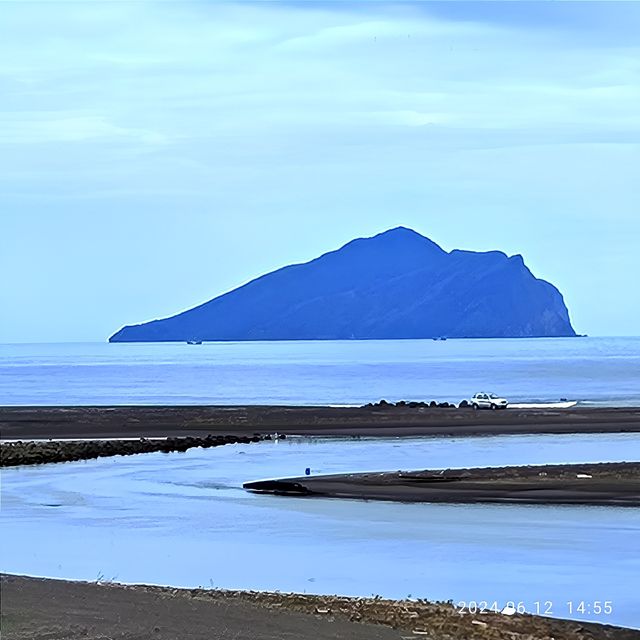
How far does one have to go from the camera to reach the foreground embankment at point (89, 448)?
167 feet

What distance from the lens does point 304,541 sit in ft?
93.1

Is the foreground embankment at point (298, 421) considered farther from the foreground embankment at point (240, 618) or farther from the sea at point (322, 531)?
the foreground embankment at point (240, 618)

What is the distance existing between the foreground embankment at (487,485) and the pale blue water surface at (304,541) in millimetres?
1300

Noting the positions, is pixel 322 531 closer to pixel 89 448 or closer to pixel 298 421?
pixel 89 448

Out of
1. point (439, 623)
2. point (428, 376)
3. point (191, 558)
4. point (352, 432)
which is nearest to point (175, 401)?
point (352, 432)

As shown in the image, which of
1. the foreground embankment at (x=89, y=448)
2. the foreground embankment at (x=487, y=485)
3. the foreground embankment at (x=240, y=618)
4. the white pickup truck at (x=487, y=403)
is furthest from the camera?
the white pickup truck at (x=487, y=403)

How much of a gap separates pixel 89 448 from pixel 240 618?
3959 centimetres

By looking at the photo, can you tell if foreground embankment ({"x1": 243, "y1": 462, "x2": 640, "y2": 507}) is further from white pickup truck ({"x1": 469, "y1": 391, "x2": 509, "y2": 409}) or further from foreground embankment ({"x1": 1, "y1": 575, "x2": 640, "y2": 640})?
white pickup truck ({"x1": 469, "y1": 391, "x2": 509, "y2": 409})

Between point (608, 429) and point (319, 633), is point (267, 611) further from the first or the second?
point (608, 429)

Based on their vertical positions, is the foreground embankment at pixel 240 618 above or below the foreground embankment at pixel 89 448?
below

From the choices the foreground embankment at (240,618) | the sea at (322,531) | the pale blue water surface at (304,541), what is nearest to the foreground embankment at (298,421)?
the sea at (322,531)

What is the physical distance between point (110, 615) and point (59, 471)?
107 ft

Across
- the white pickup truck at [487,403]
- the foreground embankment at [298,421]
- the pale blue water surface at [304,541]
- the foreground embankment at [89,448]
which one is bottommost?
the pale blue water surface at [304,541]

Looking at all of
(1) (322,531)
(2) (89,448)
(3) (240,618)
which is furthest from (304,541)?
(2) (89,448)
